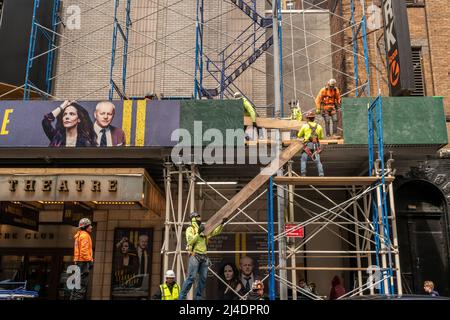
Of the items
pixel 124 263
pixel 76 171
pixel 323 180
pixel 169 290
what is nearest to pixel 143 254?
pixel 124 263

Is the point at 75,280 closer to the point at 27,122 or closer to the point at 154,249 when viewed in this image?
the point at 27,122

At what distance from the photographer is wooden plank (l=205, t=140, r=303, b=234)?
12.2m

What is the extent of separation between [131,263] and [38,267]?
336 cm

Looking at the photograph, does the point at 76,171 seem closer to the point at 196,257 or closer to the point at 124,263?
the point at 196,257

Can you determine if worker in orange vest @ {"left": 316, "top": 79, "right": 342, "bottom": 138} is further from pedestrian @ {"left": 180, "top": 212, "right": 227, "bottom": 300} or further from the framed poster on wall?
the framed poster on wall

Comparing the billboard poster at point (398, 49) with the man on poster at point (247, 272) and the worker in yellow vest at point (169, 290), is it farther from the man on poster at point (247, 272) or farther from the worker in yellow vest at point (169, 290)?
→ the worker in yellow vest at point (169, 290)

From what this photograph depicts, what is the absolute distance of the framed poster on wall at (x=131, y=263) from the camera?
54.2 ft

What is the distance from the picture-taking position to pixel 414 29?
57.7ft

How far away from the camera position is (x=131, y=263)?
16.8m

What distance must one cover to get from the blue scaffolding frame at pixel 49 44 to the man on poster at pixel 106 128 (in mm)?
3791

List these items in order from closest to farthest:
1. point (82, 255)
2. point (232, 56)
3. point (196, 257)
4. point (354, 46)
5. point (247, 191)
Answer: point (82, 255)
point (196, 257)
point (247, 191)
point (354, 46)
point (232, 56)

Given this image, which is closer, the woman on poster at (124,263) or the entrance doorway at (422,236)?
the entrance doorway at (422,236)

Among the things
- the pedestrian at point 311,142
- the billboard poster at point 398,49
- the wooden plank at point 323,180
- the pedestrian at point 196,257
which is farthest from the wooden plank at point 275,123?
the pedestrian at point 196,257

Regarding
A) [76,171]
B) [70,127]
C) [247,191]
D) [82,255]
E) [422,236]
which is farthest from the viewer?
[422,236]
